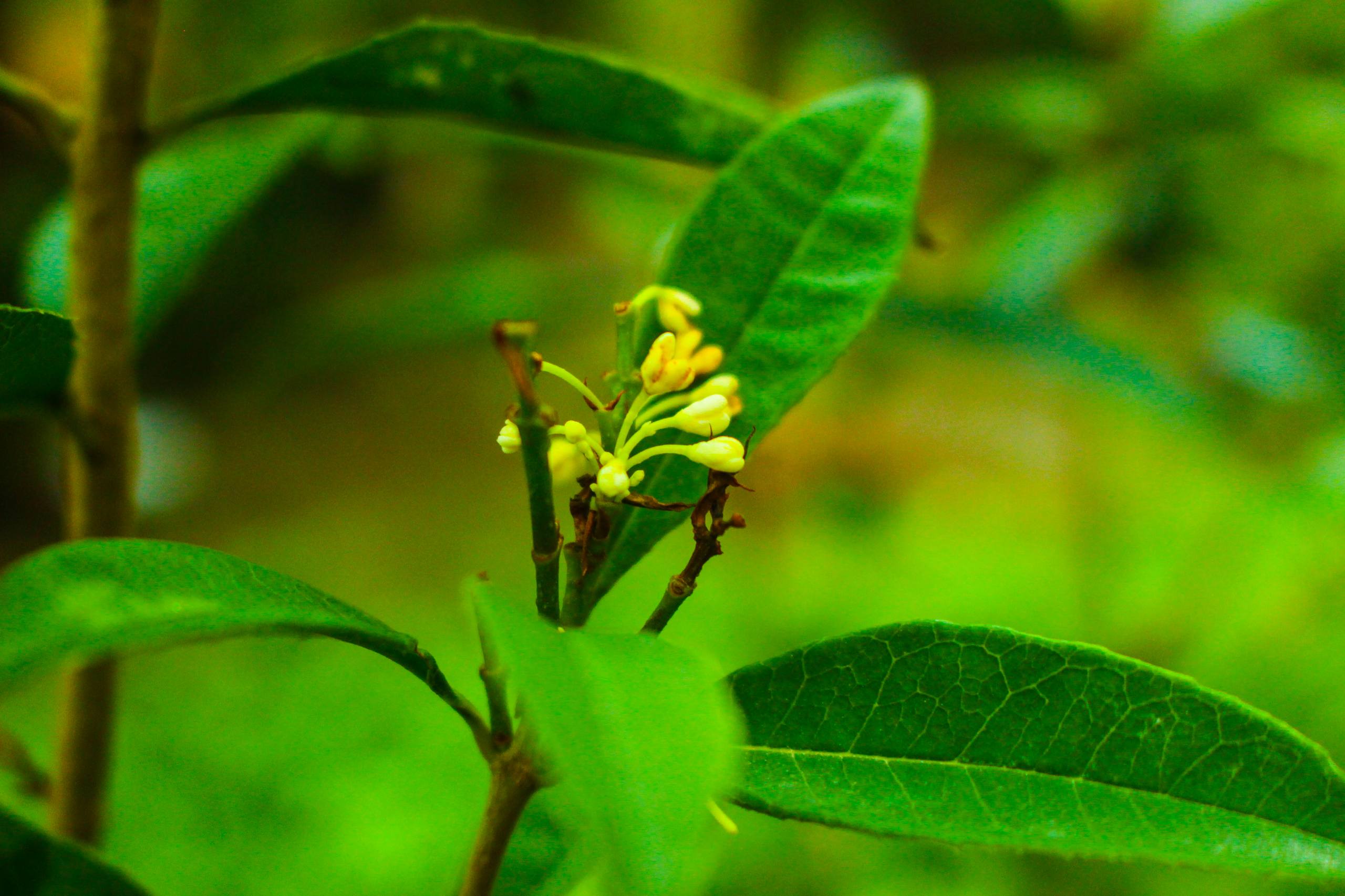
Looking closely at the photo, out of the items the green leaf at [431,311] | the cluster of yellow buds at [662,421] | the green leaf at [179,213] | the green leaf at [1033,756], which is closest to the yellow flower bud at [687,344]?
the cluster of yellow buds at [662,421]

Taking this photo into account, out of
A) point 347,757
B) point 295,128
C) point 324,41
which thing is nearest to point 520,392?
point 295,128

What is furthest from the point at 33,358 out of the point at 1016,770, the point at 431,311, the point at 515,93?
the point at 431,311

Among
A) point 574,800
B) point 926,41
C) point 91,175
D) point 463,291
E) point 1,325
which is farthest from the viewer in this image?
point 926,41

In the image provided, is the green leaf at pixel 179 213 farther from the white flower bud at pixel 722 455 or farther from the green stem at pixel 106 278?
the white flower bud at pixel 722 455

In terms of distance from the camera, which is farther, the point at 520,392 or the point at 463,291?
the point at 463,291

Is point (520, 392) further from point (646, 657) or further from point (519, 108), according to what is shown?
point (519, 108)

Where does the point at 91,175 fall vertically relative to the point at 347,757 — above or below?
above
